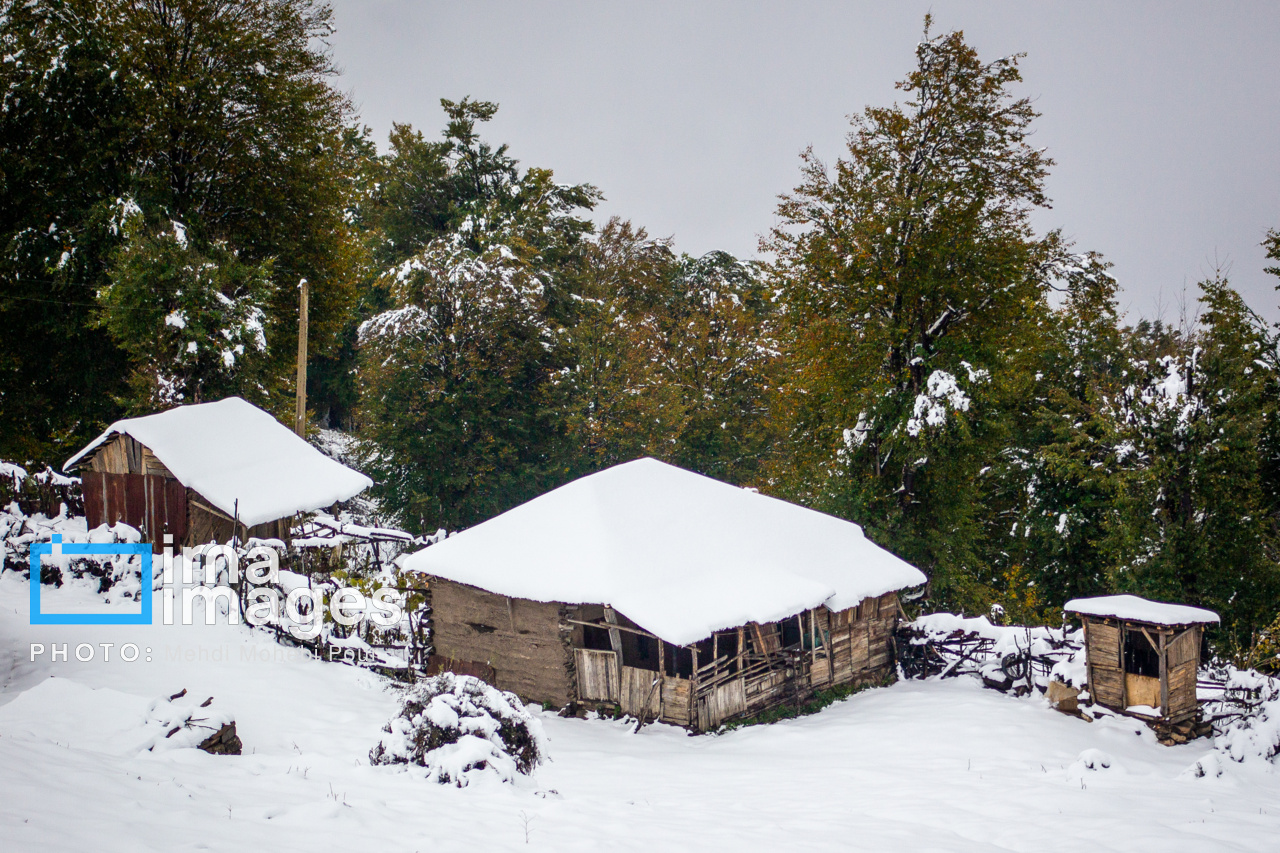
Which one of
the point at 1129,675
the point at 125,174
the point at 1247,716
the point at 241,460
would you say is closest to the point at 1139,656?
the point at 1129,675

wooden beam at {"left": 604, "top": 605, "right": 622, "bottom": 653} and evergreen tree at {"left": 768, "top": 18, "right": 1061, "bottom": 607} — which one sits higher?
evergreen tree at {"left": 768, "top": 18, "right": 1061, "bottom": 607}

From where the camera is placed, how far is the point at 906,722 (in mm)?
13711

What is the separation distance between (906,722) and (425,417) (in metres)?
21.6

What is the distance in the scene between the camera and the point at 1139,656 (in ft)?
49.8

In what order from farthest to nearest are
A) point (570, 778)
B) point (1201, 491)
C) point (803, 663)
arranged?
point (1201, 491)
point (803, 663)
point (570, 778)

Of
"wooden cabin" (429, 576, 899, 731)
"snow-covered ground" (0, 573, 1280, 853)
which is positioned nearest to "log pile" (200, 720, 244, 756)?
"snow-covered ground" (0, 573, 1280, 853)

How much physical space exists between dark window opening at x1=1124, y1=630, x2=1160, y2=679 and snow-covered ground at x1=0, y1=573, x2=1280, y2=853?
142 centimetres

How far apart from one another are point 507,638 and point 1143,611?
11.8 m

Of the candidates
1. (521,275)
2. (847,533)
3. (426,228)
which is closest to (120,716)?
(847,533)

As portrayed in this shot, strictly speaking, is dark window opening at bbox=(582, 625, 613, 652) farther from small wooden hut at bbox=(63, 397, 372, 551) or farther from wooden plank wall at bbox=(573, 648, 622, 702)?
small wooden hut at bbox=(63, 397, 372, 551)

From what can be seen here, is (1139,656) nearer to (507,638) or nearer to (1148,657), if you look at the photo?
(1148,657)

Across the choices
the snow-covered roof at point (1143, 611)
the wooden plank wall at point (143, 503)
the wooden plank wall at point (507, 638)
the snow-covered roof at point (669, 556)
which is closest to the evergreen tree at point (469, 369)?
the wooden plank wall at point (143, 503)

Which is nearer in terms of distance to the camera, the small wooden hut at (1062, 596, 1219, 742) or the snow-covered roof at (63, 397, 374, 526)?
the small wooden hut at (1062, 596, 1219, 742)

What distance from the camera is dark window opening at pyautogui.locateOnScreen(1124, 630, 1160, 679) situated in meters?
14.8
